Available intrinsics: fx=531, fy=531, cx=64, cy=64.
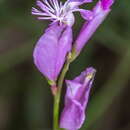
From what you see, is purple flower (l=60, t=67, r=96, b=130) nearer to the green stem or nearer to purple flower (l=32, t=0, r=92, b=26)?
the green stem

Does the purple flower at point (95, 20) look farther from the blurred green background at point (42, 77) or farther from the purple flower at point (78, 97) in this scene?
the blurred green background at point (42, 77)

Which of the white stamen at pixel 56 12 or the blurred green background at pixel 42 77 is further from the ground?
the white stamen at pixel 56 12

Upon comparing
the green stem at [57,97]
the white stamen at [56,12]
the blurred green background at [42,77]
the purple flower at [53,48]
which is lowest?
the blurred green background at [42,77]

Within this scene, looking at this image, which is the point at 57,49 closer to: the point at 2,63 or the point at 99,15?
the point at 99,15

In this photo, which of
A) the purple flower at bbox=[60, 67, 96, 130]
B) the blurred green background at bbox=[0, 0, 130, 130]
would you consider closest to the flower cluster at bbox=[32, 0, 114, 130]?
the purple flower at bbox=[60, 67, 96, 130]

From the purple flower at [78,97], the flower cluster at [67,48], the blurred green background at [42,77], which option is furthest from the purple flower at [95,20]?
the blurred green background at [42,77]

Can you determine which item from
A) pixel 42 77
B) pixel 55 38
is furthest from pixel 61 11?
pixel 42 77

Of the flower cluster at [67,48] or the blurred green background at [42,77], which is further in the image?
the blurred green background at [42,77]
